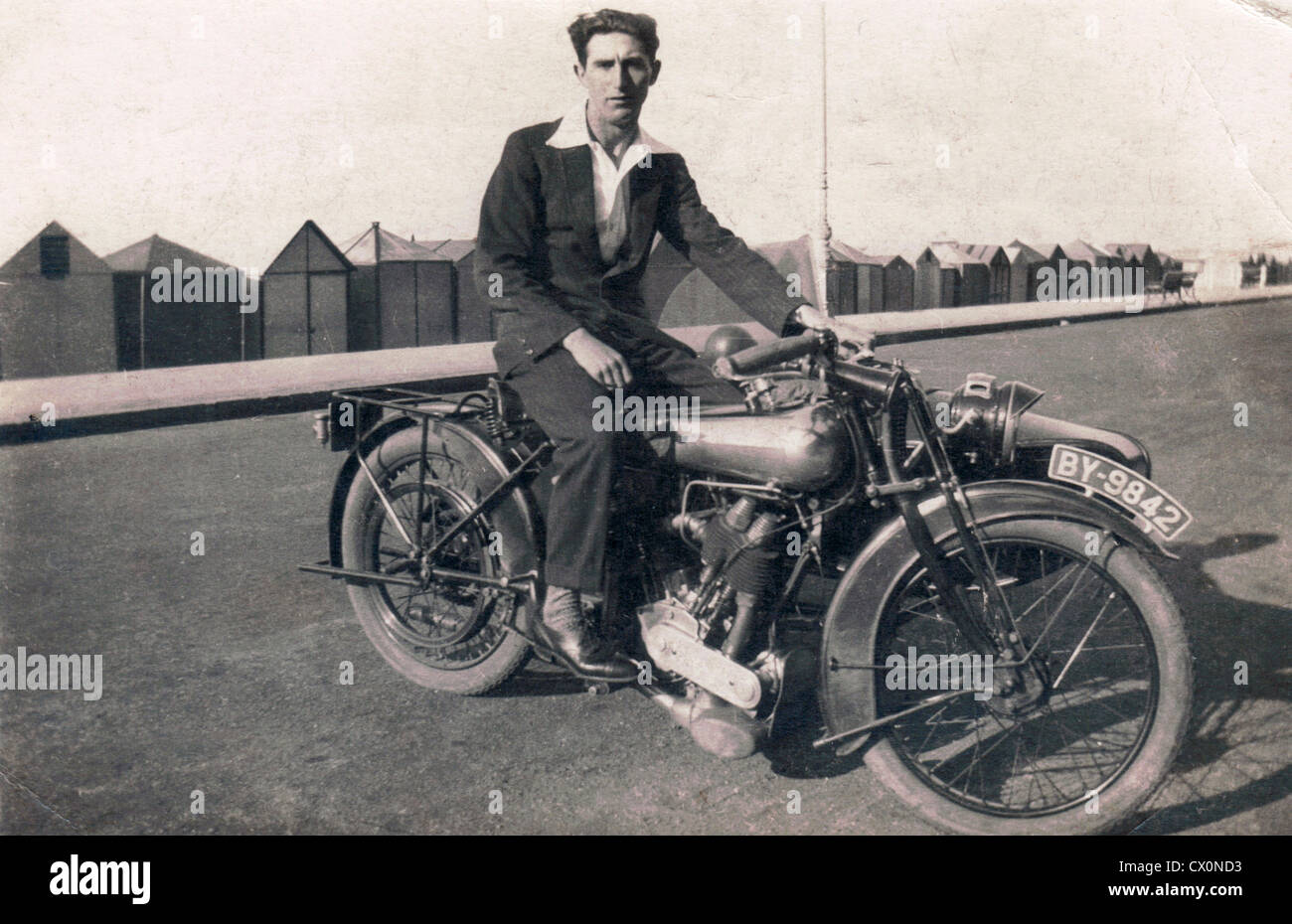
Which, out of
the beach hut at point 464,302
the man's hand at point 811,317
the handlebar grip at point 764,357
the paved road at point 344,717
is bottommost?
the paved road at point 344,717

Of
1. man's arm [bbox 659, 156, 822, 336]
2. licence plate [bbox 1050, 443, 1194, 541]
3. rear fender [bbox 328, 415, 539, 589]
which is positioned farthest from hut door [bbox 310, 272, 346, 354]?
licence plate [bbox 1050, 443, 1194, 541]

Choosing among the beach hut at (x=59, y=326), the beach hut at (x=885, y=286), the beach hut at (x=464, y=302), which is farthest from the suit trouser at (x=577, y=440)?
the beach hut at (x=885, y=286)

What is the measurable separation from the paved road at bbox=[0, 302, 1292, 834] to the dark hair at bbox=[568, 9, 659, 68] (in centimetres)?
214

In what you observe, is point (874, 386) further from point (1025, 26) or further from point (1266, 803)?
point (1025, 26)

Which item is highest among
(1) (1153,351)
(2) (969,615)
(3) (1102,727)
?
(1) (1153,351)

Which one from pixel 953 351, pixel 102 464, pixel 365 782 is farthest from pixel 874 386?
pixel 953 351

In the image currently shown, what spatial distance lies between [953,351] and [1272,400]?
5537mm

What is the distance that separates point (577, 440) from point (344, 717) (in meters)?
1.33

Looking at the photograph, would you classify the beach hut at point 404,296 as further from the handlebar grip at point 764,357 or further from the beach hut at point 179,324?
the handlebar grip at point 764,357

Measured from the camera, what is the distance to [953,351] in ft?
45.3

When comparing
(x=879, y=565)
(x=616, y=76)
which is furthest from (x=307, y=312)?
(x=879, y=565)

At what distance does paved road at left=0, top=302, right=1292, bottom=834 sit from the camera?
287 centimetres

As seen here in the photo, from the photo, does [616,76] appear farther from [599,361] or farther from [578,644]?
[578,644]

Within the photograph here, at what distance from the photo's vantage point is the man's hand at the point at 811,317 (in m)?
2.96
